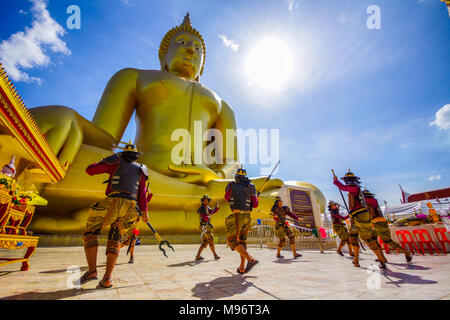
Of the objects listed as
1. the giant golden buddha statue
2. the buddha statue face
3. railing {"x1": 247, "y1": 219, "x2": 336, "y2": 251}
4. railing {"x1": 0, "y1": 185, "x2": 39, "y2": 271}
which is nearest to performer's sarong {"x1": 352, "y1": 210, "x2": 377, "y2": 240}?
railing {"x1": 0, "y1": 185, "x2": 39, "y2": 271}

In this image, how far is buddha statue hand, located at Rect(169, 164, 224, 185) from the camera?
986 cm

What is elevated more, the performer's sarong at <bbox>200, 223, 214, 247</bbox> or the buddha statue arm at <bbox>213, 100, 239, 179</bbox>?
the buddha statue arm at <bbox>213, 100, 239, 179</bbox>

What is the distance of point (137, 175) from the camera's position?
2.65 m

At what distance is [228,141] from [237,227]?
9.57 meters

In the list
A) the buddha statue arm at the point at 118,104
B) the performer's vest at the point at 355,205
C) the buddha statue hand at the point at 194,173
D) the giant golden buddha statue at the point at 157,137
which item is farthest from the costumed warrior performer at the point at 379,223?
the buddha statue arm at the point at 118,104

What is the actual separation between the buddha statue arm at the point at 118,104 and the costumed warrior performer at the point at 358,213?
30.1 feet

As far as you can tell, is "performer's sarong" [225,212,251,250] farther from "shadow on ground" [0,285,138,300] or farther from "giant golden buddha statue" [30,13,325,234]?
"giant golden buddha statue" [30,13,325,234]

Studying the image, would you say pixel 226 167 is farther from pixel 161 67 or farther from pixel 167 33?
pixel 167 33

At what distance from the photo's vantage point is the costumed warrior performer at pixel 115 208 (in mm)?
2293

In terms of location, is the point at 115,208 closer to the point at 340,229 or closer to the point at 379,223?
the point at 379,223

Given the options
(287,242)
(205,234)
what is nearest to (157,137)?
(205,234)

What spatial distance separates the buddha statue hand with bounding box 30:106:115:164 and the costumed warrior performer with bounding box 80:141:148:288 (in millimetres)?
5382
